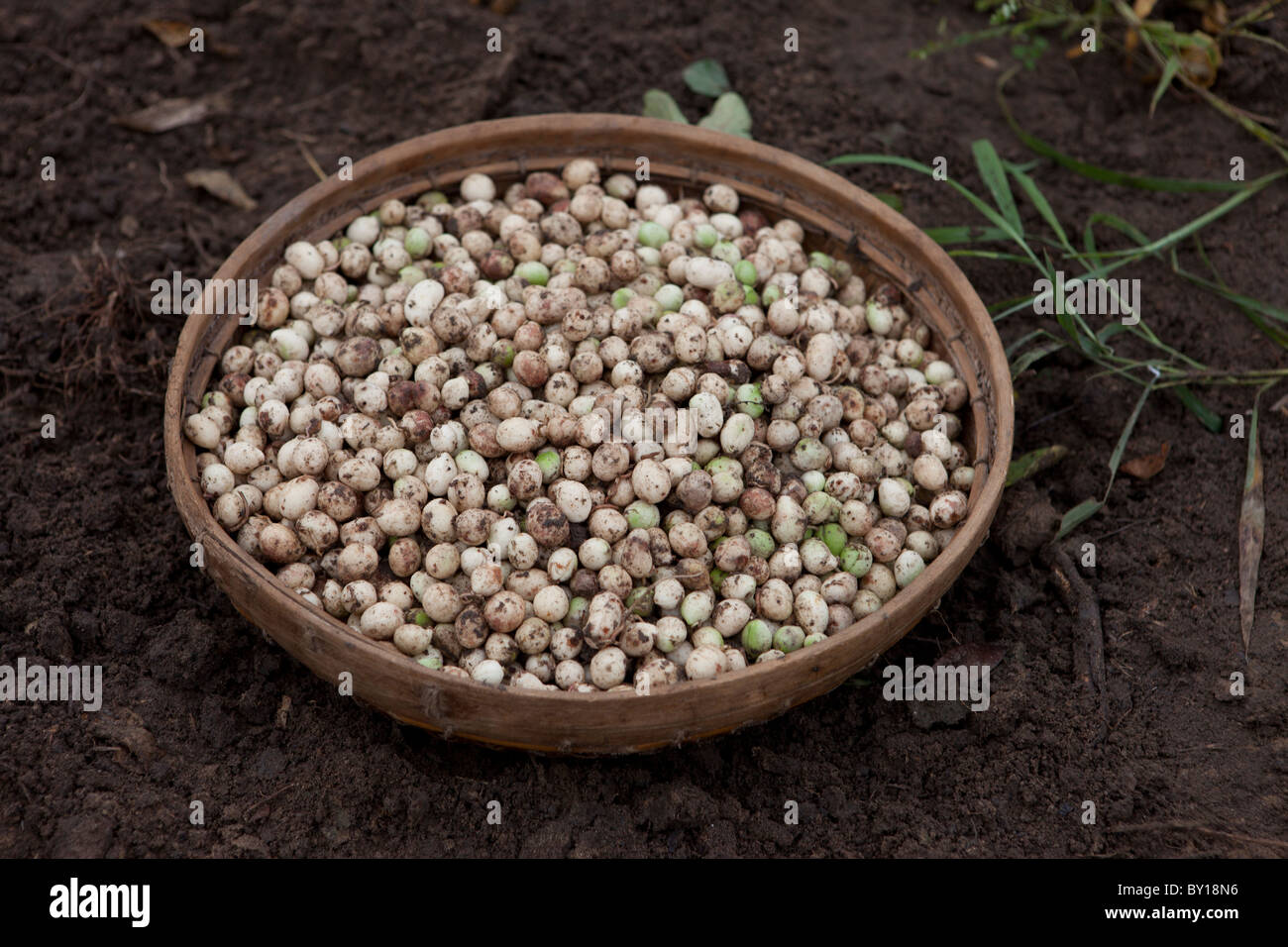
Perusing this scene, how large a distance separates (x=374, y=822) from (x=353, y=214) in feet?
5.44

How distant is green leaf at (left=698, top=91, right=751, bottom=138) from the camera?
385 cm

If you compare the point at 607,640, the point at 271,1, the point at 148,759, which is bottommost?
the point at 148,759

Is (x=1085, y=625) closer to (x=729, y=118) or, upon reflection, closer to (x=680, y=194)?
(x=680, y=194)

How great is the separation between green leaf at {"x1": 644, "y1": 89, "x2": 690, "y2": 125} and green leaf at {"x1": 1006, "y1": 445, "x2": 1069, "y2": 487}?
5.47 ft

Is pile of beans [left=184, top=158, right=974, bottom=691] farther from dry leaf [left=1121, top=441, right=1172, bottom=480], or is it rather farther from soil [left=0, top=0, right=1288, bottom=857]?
dry leaf [left=1121, top=441, right=1172, bottom=480]

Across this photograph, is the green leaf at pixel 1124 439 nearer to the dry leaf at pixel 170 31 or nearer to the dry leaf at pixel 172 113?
the dry leaf at pixel 172 113

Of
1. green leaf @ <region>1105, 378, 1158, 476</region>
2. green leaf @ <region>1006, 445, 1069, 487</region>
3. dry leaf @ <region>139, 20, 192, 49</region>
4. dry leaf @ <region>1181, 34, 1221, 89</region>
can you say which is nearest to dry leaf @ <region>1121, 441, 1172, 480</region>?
green leaf @ <region>1105, 378, 1158, 476</region>

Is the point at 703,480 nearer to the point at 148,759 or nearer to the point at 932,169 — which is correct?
the point at 148,759

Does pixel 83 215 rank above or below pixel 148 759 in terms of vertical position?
above

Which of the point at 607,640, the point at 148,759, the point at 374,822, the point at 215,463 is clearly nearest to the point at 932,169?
the point at 607,640

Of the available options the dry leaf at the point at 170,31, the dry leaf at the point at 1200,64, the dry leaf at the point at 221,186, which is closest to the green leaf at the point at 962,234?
the dry leaf at the point at 1200,64

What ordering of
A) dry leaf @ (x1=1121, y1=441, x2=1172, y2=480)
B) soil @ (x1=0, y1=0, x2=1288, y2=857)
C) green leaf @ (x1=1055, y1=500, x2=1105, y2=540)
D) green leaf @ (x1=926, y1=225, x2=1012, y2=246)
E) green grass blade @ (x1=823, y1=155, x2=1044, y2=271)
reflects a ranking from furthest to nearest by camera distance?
1. green leaf @ (x1=926, y1=225, x2=1012, y2=246)
2. green grass blade @ (x1=823, y1=155, x2=1044, y2=271)
3. dry leaf @ (x1=1121, y1=441, x2=1172, y2=480)
4. green leaf @ (x1=1055, y1=500, x2=1105, y2=540)
5. soil @ (x1=0, y1=0, x2=1288, y2=857)

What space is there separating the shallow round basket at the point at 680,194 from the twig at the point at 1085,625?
0.42 metres

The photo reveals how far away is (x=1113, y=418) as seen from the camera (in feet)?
10.8
